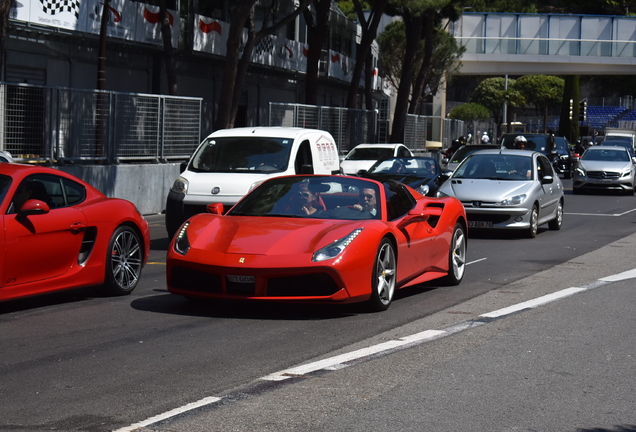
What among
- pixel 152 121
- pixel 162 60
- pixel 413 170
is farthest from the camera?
pixel 162 60

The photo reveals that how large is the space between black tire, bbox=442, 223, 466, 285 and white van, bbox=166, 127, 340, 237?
417 cm

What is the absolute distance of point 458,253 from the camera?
36.7 feet

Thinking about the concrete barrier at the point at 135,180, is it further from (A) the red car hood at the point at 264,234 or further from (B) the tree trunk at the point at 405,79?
(B) the tree trunk at the point at 405,79

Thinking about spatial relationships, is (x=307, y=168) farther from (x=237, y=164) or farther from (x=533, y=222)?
(x=533, y=222)

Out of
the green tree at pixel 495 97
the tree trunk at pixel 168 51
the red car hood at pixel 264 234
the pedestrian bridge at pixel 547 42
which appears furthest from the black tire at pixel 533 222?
the green tree at pixel 495 97

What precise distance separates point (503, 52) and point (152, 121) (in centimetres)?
4176

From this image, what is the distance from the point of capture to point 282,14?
48.8 meters

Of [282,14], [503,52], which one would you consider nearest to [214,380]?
[282,14]

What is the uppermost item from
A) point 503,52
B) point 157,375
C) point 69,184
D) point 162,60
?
point 503,52

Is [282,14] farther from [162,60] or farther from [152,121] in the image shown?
[152,121]

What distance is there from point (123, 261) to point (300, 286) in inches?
91.6

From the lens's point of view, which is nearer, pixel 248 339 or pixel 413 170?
pixel 248 339

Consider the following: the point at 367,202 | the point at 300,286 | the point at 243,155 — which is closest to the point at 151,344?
the point at 300,286

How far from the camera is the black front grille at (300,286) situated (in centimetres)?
842
